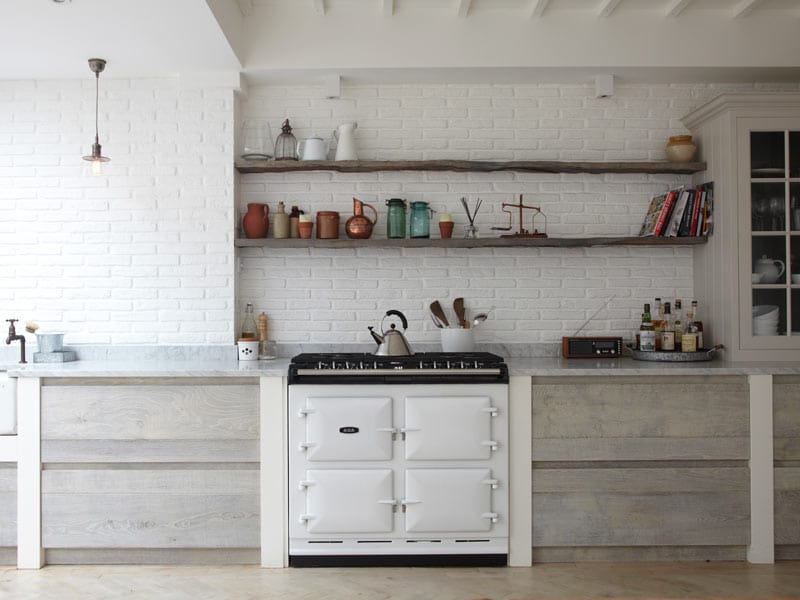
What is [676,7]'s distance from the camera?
11.9 feet

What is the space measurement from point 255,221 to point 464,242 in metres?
1.19

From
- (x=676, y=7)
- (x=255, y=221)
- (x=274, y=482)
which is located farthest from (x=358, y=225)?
(x=676, y=7)

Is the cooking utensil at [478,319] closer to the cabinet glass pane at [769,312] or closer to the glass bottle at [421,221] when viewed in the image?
the glass bottle at [421,221]

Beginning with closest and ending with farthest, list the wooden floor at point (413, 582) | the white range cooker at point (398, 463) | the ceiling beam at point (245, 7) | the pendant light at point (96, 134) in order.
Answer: the wooden floor at point (413, 582), the white range cooker at point (398, 463), the pendant light at point (96, 134), the ceiling beam at point (245, 7)

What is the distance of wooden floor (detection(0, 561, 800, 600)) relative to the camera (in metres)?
2.96

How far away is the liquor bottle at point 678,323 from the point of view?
3.76 meters

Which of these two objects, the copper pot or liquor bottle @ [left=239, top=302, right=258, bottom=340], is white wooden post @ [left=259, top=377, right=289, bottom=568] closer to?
liquor bottle @ [left=239, top=302, right=258, bottom=340]

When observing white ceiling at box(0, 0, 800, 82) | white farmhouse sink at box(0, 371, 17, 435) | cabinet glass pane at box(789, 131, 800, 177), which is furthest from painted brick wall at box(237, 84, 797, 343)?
white farmhouse sink at box(0, 371, 17, 435)

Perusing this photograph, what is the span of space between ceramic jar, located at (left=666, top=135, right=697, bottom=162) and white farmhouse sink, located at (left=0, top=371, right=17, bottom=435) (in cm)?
366

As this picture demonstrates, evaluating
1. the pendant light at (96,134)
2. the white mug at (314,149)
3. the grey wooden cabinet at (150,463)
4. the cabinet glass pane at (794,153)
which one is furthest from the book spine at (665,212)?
the pendant light at (96,134)

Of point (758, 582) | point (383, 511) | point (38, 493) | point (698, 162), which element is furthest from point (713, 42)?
point (38, 493)

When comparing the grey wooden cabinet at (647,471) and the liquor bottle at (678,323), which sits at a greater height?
the liquor bottle at (678,323)

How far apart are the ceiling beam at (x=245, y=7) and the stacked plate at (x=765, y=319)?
3.11m

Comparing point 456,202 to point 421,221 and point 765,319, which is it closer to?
point 421,221
